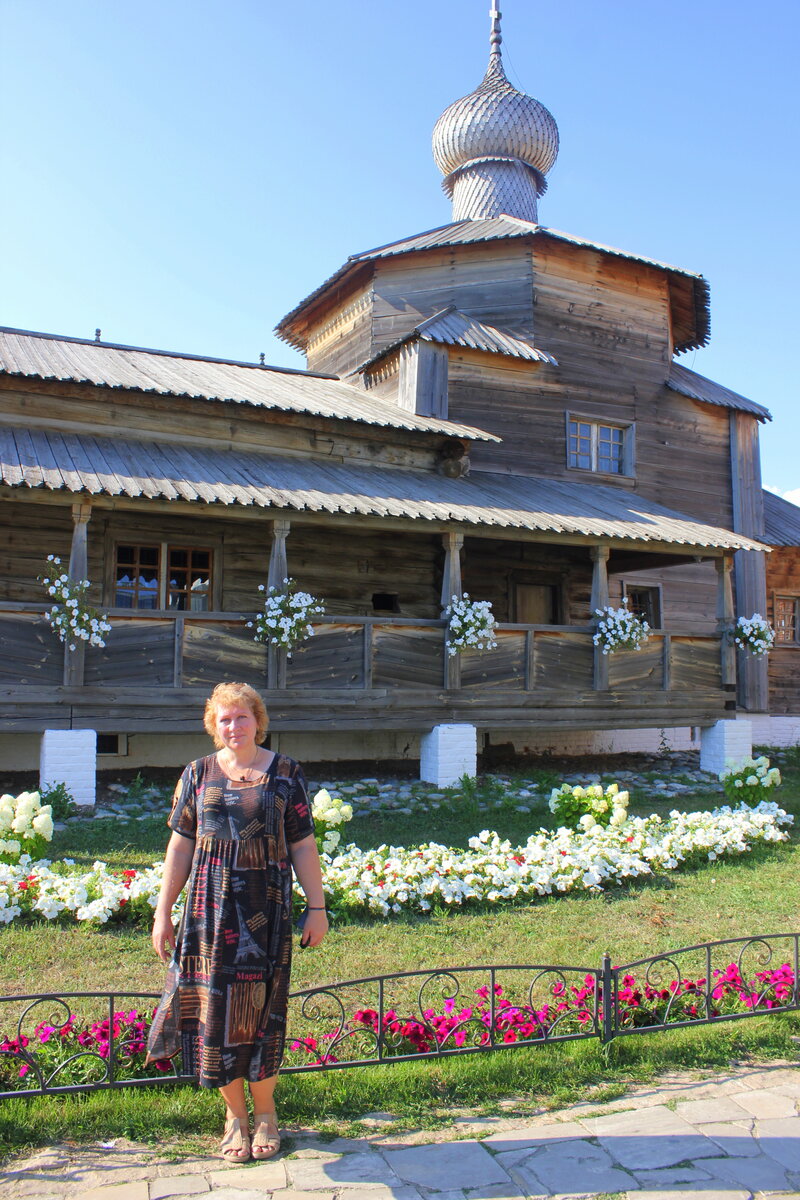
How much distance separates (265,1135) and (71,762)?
7.07 meters

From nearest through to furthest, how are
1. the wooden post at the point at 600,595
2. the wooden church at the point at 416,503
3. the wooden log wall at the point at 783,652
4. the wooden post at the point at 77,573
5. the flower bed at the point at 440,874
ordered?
1. the flower bed at the point at 440,874
2. the wooden post at the point at 77,573
3. the wooden church at the point at 416,503
4. the wooden post at the point at 600,595
5. the wooden log wall at the point at 783,652

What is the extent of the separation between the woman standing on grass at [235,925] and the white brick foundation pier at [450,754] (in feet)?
26.4

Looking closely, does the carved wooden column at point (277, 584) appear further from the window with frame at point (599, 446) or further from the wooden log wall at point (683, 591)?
the wooden log wall at point (683, 591)

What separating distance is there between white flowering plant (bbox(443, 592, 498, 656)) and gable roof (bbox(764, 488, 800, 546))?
8.25 metres

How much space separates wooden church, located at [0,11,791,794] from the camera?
1059 cm

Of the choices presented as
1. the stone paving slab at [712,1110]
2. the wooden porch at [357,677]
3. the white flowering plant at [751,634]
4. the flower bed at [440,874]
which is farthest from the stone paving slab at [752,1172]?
the white flowering plant at [751,634]

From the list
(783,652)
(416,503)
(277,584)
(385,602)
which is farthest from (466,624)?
(783,652)

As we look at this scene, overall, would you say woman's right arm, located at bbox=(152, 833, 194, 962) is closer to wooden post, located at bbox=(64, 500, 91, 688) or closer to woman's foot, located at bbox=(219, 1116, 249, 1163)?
woman's foot, located at bbox=(219, 1116, 249, 1163)

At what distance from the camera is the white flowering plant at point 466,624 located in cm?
1165

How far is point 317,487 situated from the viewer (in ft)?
38.2

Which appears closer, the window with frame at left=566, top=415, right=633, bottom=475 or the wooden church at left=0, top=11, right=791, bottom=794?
the wooden church at left=0, top=11, right=791, bottom=794

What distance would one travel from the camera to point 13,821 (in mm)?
6602

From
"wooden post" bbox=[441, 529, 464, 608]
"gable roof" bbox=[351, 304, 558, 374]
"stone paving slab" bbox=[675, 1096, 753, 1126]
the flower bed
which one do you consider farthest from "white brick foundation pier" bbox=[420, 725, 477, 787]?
"stone paving slab" bbox=[675, 1096, 753, 1126]

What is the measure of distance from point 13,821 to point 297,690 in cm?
469
